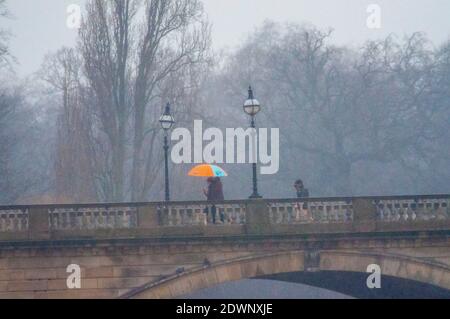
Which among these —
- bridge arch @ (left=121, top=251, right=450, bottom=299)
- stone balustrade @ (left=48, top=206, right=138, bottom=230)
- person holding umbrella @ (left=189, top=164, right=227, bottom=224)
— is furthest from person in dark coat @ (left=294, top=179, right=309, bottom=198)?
stone balustrade @ (left=48, top=206, right=138, bottom=230)

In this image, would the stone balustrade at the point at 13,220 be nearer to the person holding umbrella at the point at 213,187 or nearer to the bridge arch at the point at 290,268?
the bridge arch at the point at 290,268

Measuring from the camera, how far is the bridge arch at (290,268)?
2616cm

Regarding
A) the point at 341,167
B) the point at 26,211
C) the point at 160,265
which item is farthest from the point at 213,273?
the point at 341,167

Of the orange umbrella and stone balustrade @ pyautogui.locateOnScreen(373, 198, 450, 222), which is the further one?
the orange umbrella

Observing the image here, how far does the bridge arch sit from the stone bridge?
2 cm

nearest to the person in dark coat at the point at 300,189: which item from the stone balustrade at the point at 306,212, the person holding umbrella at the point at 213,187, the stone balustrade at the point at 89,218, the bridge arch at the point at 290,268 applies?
the stone balustrade at the point at 306,212

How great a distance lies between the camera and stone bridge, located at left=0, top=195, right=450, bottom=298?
25984 mm

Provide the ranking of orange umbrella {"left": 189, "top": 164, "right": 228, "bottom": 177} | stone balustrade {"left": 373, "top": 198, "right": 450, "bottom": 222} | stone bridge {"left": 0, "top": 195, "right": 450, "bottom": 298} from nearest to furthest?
stone bridge {"left": 0, "top": 195, "right": 450, "bottom": 298}
stone balustrade {"left": 373, "top": 198, "right": 450, "bottom": 222}
orange umbrella {"left": 189, "top": 164, "right": 228, "bottom": 177}

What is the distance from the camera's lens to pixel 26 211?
26734 mm

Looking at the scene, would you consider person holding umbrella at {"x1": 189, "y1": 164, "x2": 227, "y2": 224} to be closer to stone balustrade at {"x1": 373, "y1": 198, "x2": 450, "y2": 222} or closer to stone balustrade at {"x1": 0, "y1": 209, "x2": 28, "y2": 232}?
stone balustrade at {"x1": 373, "y1": 198, "x2": 450, "y2": 222}

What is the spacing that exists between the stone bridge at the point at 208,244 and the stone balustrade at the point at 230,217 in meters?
0.02
